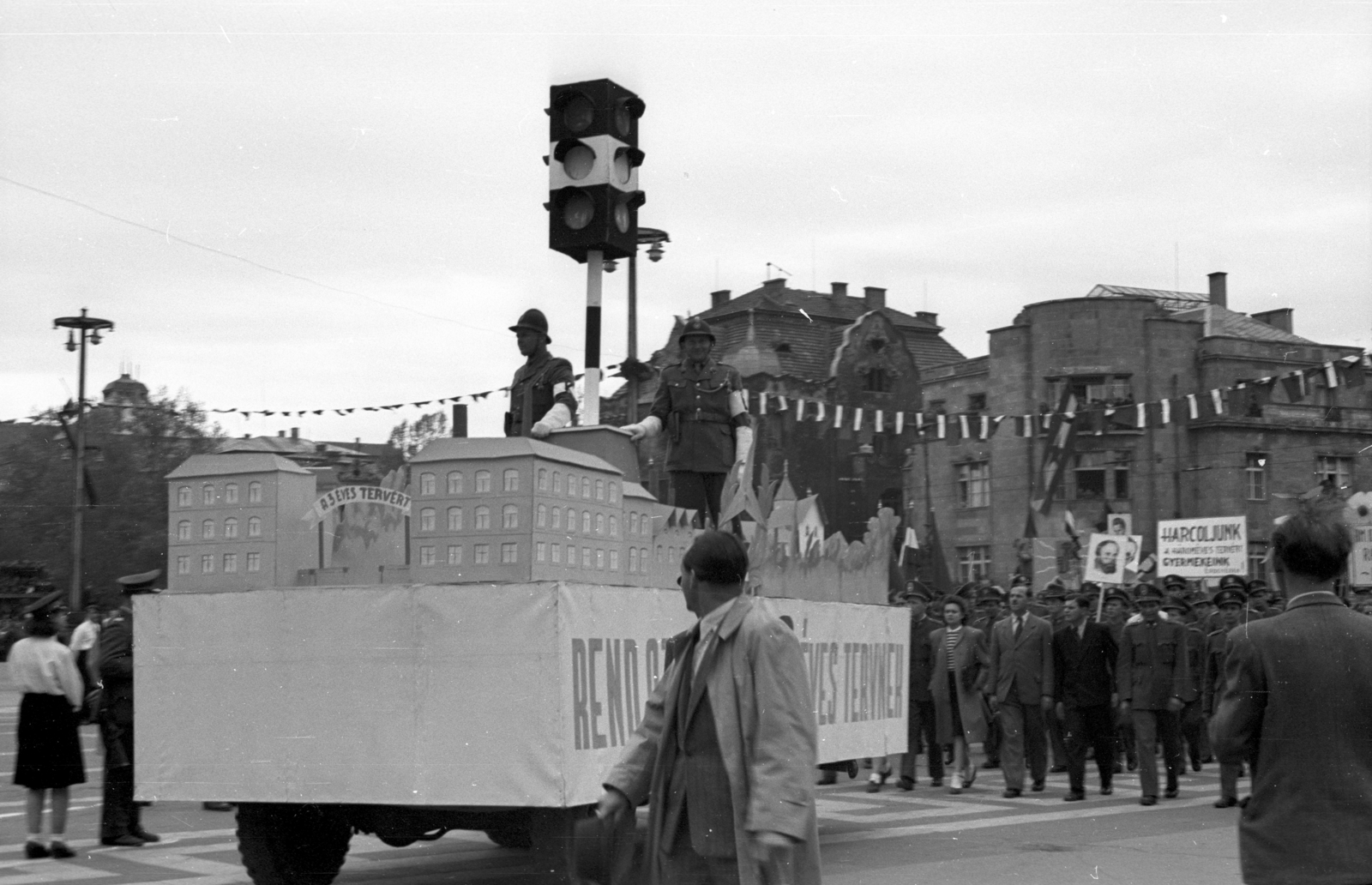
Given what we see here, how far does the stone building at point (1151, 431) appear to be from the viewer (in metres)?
57.0

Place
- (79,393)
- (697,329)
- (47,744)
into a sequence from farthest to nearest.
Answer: (79,393), (47,744), (697,329)

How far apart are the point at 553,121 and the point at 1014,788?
27.7 feet

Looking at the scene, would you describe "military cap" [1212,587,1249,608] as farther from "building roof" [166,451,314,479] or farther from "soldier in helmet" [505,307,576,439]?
"building roof" [166,451,314,479]

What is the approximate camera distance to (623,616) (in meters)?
8.29

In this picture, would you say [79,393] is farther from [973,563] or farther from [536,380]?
[973,563]

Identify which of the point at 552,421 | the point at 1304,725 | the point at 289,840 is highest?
the point at 552,421

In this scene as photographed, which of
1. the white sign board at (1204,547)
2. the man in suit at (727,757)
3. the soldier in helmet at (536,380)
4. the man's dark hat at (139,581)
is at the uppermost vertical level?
the soldier in helmet at (536,380)

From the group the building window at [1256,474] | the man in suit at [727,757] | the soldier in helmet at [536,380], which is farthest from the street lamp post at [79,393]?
the building window at [1256,474]

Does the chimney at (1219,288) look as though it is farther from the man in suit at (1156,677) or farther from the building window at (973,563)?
the man in suit at (1156,677)

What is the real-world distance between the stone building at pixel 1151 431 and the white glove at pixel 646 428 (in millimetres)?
46434

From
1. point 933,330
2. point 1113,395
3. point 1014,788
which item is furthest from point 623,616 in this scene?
point 933,330

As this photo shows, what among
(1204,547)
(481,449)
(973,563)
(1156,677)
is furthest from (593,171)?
(973,563)

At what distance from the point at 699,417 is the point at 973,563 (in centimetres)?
5113

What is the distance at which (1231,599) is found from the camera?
18641mm
